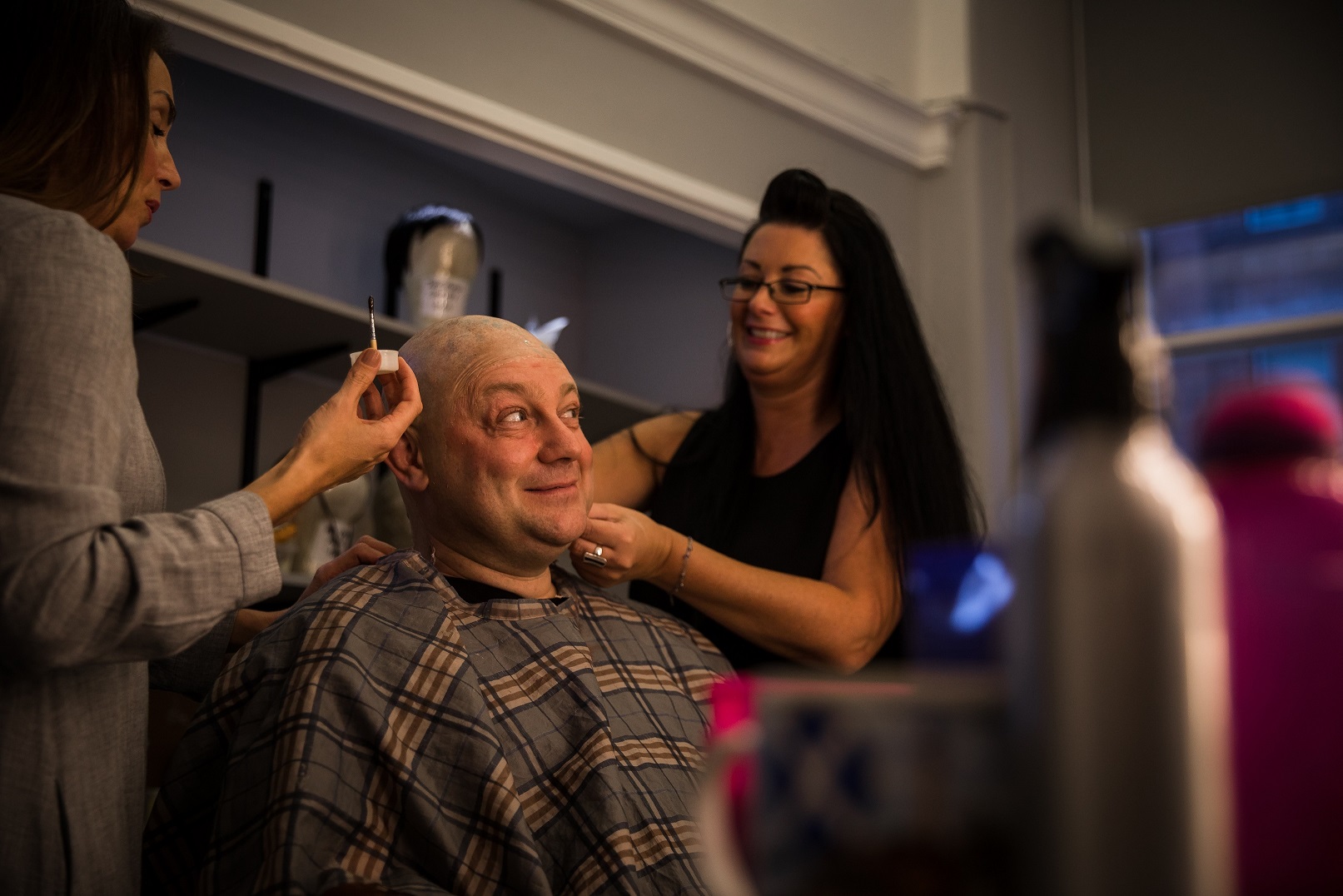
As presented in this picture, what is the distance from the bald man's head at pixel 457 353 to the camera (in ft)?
5.84

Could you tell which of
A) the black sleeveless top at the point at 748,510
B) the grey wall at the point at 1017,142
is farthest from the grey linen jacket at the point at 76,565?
the grey wall at the point at 1017,142

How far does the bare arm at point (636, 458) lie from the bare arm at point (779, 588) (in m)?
0.41

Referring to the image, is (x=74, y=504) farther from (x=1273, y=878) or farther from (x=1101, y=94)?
(x=1101, y=94)

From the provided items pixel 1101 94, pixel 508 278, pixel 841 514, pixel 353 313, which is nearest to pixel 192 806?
pixel 841 514

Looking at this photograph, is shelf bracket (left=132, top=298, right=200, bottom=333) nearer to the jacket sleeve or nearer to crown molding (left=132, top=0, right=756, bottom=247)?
crown molding (left=132, top=0, right=756, bottom=247)

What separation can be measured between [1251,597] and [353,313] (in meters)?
2.77

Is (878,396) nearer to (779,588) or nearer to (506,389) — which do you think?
(779,588)

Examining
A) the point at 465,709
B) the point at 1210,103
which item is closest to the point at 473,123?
the point at 465,709

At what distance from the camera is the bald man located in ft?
4.42

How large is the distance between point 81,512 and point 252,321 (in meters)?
2.24

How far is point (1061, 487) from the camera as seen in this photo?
487 mm

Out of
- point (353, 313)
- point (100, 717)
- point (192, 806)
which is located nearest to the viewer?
point (100, 717)

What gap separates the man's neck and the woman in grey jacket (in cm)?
37

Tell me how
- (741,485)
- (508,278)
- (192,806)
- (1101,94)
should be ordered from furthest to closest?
(1101,94)
(508,278)
(741,485)
(192,806)
